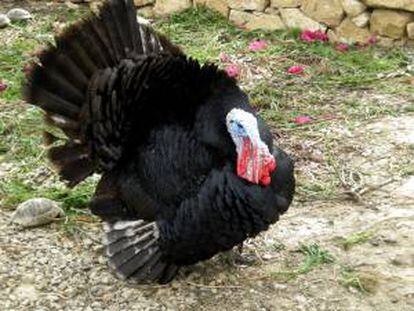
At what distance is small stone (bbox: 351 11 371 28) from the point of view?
21.3 feet

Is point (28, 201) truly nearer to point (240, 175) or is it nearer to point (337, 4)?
point (240, 175)

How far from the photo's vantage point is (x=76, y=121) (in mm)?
3771

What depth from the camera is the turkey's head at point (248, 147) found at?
3.25 m

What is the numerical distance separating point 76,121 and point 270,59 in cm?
272

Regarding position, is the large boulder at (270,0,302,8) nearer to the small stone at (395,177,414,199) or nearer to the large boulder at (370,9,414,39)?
the large boulder at (370,9,414,39)

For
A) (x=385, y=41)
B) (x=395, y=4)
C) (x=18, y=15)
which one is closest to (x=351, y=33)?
(x=385, y=41)

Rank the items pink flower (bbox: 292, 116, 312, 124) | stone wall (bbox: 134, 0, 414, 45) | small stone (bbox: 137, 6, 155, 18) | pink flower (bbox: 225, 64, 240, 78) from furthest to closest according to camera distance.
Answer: small stone (bbox: 137, 6, 155, 18)
stone wall (bbox: 134, 0, 414, 45)
pink flower (bbox: 225, 64, 240, 78)
pink flower (bbox: 292, 116, 312, 124)

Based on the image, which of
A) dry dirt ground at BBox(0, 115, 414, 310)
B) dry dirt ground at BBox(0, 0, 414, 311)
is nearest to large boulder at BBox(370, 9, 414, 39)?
dry dirt ground at BBox(0, 0, 414, 311)

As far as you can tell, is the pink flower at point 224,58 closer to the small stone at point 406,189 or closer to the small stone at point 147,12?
the small stone at point 147,12

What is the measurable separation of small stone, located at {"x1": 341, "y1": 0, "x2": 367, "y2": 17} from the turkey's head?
3.47 meters

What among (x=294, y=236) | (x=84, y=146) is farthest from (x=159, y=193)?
(x=294, y=236)

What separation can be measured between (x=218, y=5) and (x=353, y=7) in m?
1.23

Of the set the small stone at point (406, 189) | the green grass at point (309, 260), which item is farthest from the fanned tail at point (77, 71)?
the small stone at point (406, 189)

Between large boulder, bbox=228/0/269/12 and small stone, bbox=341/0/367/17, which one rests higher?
small stone, bbox=341/0/367/17
